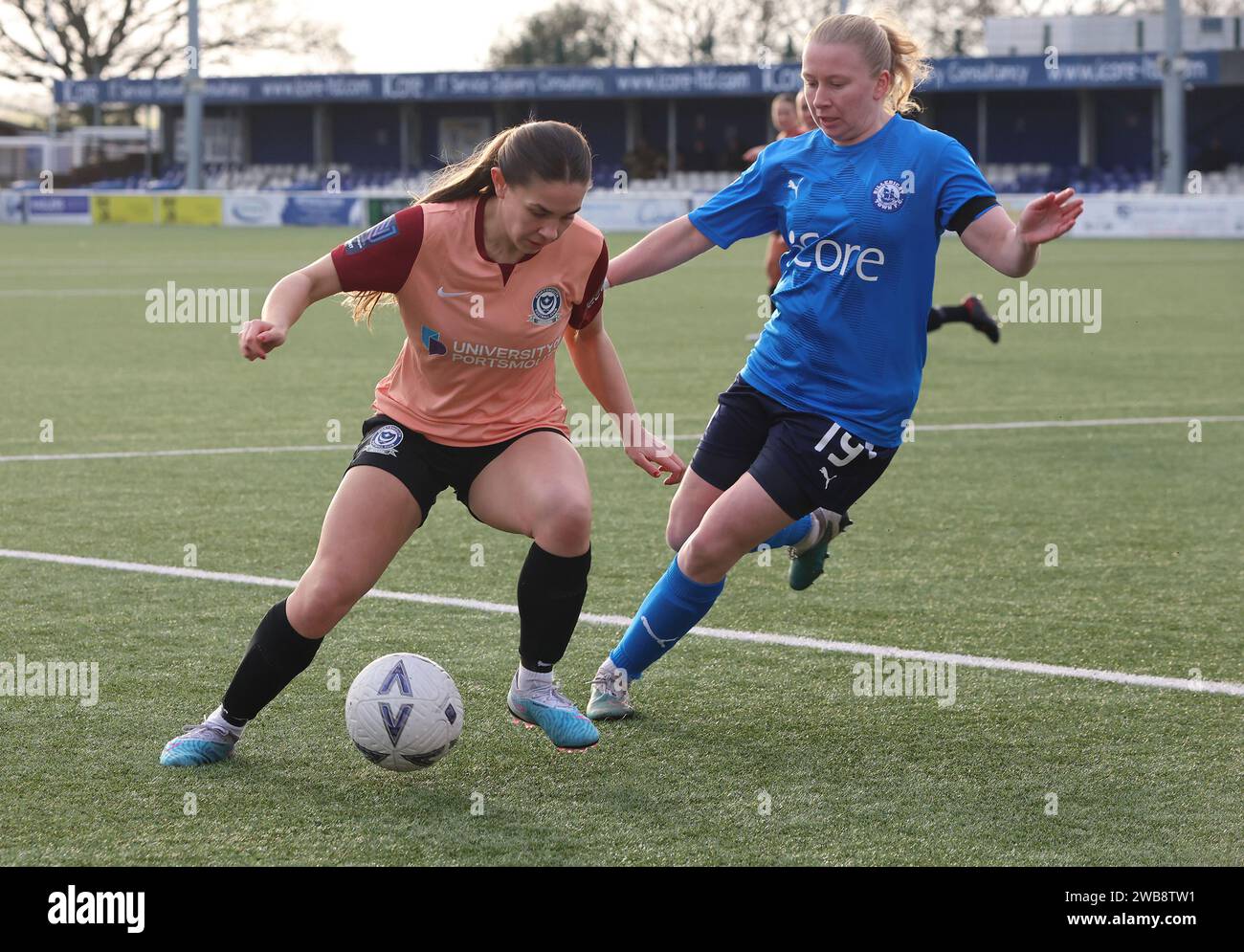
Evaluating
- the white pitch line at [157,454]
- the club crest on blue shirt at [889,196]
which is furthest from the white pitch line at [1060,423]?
the club crest on blue shirt at [889,196]

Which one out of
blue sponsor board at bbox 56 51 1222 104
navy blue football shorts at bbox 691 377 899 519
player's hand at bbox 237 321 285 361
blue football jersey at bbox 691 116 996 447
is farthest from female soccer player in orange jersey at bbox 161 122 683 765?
blue sponsor board at bbox 56 51 1222 104

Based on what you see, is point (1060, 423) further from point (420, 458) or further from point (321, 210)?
point (321, 210)

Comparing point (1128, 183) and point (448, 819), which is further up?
point (1128, 183)

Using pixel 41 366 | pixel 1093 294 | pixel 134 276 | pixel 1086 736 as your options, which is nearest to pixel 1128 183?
pixel 1093 294

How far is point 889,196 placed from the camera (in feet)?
14.9

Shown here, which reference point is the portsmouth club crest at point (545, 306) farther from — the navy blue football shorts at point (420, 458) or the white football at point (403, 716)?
the white football at point (403, 716)

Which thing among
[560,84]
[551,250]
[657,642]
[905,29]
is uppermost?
[560,84]

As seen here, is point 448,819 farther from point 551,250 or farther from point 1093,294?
point 1093,294

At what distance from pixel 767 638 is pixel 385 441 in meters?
1.79

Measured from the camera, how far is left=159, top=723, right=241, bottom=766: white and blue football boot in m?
4.29

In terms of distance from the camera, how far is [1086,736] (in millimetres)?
4629

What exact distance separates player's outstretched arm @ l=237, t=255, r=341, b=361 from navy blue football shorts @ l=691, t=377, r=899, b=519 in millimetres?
1250

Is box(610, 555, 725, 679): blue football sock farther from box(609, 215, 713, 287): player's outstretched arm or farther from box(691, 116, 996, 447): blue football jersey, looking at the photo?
box(609, 215, 713, 287): player's outstretched arm
